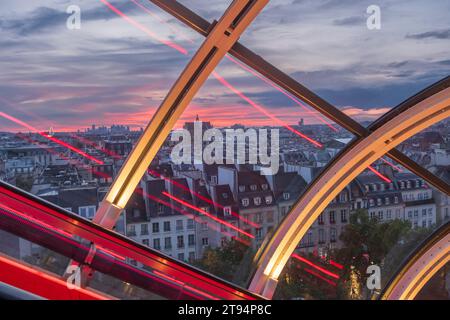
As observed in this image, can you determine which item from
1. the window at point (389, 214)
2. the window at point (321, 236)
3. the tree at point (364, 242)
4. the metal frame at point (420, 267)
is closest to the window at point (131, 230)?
the window at point (321, 236)

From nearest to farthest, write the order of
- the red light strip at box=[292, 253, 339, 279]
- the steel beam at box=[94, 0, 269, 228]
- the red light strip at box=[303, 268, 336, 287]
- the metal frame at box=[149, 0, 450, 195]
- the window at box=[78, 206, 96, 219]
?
the steel beam at box=[94, 0, 269, 228] < the metal frame at box=[149, 0, 450, 195] < the window at box=[78, 206, 96, 219] < the red light strip at box=[292, 253, 339, 279] < the red light strip at box=[303, 268, 336, 287]

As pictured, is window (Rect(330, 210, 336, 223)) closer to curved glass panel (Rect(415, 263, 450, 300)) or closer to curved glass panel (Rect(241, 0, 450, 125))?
curved glass panel (Rect(241, 0, 450, 125))

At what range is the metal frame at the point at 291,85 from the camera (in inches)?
255

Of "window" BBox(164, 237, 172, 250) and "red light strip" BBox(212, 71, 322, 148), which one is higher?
"red light strip" BBox(212, 71, 322, 148)

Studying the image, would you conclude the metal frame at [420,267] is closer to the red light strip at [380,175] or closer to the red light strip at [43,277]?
the red light strip at [380,175]

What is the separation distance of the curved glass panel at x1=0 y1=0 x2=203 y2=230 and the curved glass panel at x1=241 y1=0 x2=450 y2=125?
196cm

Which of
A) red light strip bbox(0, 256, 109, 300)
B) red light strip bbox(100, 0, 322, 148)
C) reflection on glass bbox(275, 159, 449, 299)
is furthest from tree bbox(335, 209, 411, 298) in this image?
red light strip bbox(0, 256, 109, 300)

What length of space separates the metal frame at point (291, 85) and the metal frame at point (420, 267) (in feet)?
5.60

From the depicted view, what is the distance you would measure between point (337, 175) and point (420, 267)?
3530mm

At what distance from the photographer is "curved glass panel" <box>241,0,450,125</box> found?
756 cm

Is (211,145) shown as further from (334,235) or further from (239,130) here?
(334,235)

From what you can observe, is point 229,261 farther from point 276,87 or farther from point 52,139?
point 52,139

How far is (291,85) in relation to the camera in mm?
7094

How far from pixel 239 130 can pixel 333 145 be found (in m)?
1.89
